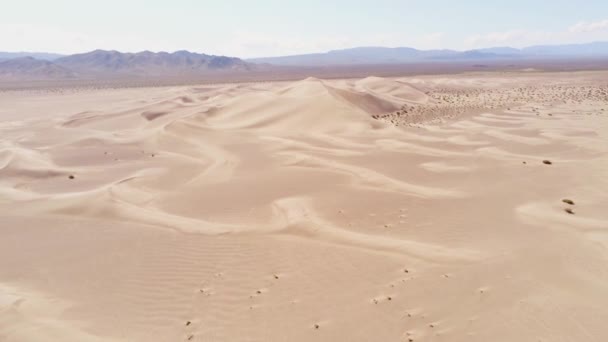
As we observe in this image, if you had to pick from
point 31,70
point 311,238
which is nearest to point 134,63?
point 31,70

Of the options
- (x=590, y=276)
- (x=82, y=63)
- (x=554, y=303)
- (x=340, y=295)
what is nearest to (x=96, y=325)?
(x=340, y=295)

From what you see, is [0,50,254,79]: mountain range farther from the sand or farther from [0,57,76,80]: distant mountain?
the sand

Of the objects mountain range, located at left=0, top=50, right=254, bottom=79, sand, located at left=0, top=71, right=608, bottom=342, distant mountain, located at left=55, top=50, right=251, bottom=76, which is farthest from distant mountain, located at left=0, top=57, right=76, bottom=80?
sand, located at left=0, top=71, right=608, bottom=342

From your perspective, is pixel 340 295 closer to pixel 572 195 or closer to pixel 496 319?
pixel 496 319

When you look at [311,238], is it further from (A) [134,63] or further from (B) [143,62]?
(B) [143,62]

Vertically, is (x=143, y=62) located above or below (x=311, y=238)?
above

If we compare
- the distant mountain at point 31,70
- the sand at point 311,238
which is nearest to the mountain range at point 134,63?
the distant mountain at point 31,70
